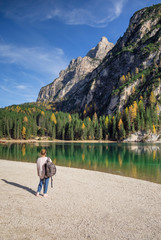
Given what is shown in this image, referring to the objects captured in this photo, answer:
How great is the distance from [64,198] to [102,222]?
4016 mm

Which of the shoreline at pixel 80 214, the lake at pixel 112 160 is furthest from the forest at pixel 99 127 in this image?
the shoreline at pixel 80 214

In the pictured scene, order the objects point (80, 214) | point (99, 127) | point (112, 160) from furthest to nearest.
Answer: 1. point (99, 127)
2. point (112, 160)
3. point (80, 214)

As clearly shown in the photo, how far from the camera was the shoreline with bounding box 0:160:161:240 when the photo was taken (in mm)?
6801

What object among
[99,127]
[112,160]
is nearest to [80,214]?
[112,160]

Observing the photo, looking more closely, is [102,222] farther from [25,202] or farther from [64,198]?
[25,202]

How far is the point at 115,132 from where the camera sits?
117750 millimetres

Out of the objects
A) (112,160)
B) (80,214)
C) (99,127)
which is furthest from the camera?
(99,127)

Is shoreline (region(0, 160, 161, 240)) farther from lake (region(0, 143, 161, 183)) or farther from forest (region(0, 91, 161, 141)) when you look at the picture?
forest (region(0, 91, 161, 141))

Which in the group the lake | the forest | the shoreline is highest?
the forest

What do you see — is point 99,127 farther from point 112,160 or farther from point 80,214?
point 80,214

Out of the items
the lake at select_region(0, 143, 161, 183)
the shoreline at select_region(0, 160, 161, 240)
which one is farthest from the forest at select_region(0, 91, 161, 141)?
the shoreline at select_region(0, 160, 161, 240)

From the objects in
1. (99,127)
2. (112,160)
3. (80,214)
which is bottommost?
(112,160)

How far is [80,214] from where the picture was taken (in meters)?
8.76

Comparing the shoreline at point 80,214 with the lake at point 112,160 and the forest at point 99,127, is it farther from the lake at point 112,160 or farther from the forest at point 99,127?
the forest at point 99,127
